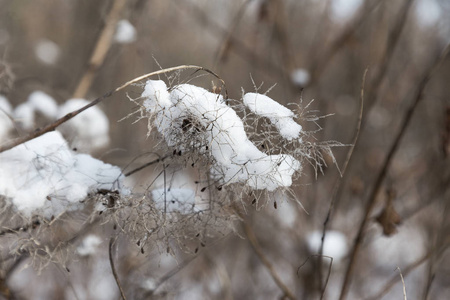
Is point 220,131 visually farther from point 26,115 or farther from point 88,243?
point 26,115

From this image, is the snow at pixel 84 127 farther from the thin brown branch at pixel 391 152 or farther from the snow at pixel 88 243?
the thin brown branch at pixel 391 152

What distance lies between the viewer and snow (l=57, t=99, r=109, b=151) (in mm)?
1093

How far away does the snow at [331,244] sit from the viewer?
1.59 m

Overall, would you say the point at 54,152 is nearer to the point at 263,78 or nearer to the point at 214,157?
the point at 214,157

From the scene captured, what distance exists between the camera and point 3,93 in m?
1.21

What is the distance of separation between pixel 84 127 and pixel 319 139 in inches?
33.5

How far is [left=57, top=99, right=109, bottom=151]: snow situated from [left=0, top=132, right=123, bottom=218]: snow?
218 mm

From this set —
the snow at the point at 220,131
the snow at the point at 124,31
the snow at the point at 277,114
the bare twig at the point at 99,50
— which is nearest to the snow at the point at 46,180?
the snow at the point at 220,131

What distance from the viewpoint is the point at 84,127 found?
1.19 m

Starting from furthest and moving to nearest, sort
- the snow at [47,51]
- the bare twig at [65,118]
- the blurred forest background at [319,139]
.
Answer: the snow at [47,51] < the blurred forest background at [319,139] < the bare twig at [65,118]

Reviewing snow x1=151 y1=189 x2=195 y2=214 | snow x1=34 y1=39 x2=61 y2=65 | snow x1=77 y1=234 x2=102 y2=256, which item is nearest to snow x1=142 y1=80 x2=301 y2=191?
snow x1=151 y1=189 x2=195 y2=214

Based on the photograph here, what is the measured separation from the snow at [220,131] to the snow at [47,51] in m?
4.11

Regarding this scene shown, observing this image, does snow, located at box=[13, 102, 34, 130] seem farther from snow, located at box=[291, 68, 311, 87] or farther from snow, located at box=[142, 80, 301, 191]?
snow, located at box=[291, 68, 311, 87]

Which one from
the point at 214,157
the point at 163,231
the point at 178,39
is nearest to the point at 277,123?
the point at 214,157
